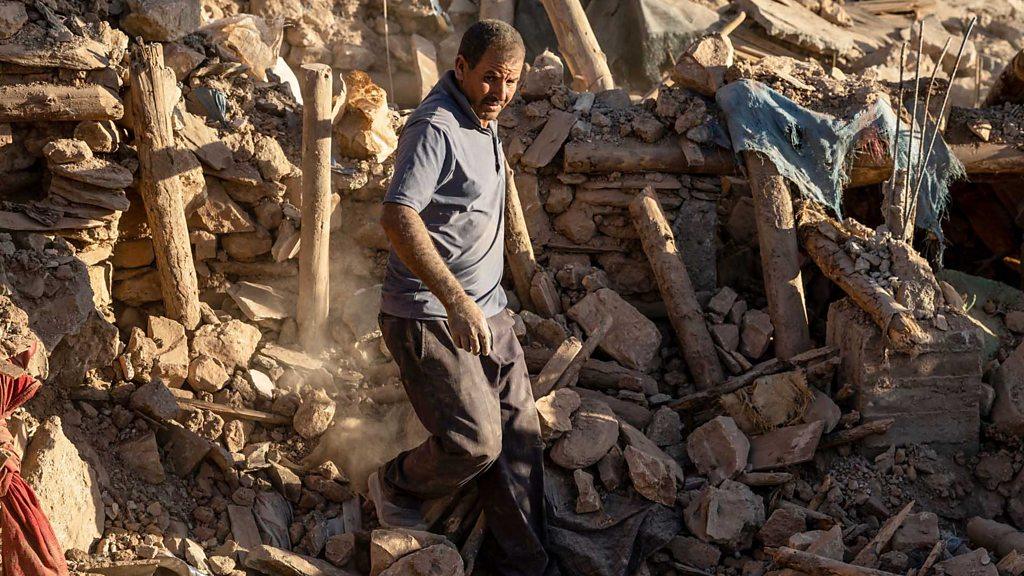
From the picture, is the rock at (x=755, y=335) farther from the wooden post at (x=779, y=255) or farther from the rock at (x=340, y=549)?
the rock at (x=340, y=549)

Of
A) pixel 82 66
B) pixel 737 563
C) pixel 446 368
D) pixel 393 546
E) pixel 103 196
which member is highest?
pixel 82 66

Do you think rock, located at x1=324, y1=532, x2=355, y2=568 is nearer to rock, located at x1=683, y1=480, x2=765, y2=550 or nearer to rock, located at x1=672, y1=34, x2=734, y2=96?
rock, located at x1=683, y1=480, x2=765, y2=550

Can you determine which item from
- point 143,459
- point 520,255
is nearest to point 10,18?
→ point 143,459

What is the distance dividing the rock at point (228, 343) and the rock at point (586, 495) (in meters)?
2.06

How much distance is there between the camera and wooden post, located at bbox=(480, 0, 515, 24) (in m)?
10.1

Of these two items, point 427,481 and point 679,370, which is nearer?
point 427,481

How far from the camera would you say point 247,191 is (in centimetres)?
606

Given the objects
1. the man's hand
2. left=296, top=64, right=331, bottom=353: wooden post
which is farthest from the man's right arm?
left=296, top=64, right=331, bottom=353: wooden post

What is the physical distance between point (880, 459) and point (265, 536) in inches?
130

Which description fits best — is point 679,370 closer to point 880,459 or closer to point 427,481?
point 880,459

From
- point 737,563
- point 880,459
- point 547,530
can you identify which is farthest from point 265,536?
point 880,459

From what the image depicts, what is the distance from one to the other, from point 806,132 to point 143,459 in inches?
175

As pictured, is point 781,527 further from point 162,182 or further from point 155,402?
point 162,182

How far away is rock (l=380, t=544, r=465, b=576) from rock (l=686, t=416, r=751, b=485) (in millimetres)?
1605
